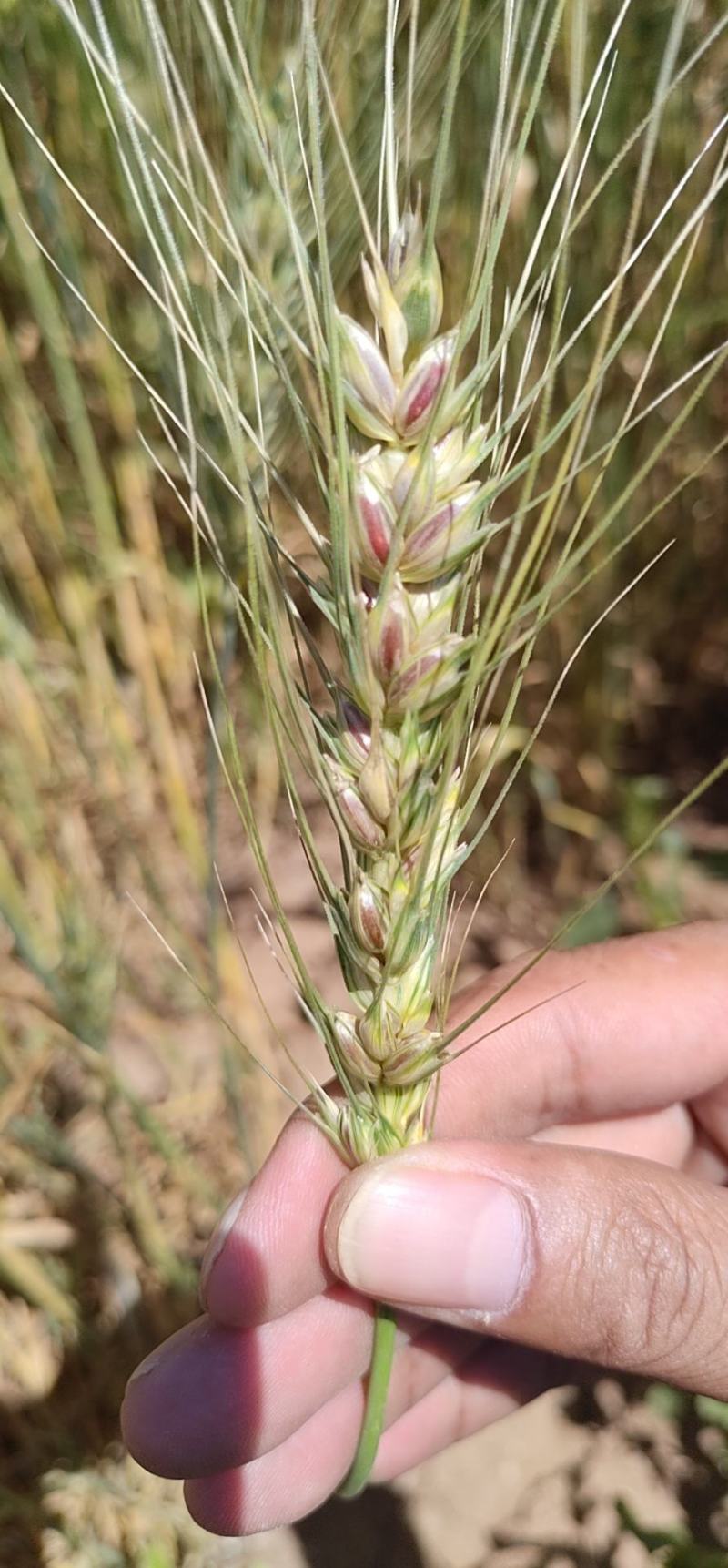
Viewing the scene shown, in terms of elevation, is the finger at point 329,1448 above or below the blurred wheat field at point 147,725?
below

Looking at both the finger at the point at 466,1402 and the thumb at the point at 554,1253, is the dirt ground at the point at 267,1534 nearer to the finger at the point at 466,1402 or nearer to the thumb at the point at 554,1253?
the finger at the point at 466,1402

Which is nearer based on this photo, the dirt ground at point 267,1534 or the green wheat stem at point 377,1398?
the green wheat stem at point 377,1398

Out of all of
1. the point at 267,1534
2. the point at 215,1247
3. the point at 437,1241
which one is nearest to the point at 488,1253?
the point at 437,1241

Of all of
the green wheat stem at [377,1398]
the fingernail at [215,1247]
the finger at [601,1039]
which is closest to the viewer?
the green wheat stem at [377,1398]

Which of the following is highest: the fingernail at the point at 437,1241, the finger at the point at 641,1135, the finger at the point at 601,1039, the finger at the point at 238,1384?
the fingernail at the point at 437,1241

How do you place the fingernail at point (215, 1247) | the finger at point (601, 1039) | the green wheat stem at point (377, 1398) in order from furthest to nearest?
the finger at point (601, 1039) → the fingernail at point (215, 1247) → the green wheat stem at point (377, 1398)

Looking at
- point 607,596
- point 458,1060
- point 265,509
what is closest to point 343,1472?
point 458,1060

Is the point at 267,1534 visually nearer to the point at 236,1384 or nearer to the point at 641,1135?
the point at 236,1384

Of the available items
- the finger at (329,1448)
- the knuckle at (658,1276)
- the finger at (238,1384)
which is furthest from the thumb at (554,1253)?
the finger at (329,1448)

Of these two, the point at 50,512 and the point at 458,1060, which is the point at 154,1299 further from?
the point at 50,512
